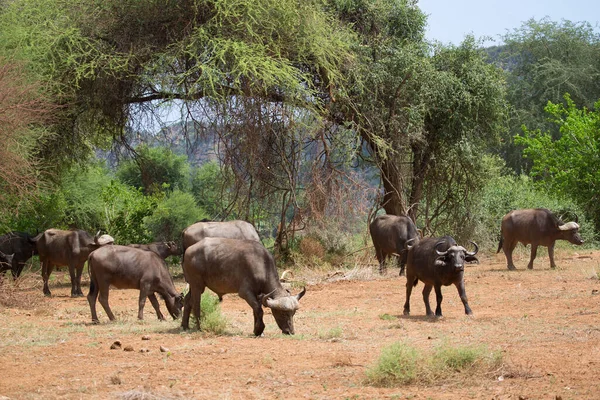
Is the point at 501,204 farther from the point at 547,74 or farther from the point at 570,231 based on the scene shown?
the point at 547,74

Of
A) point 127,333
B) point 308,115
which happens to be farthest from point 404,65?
point 127,333

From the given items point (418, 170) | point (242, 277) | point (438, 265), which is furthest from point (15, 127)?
point (418, 170)

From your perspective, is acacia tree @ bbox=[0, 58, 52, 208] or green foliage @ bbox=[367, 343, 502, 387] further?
acacia tree @ bbox=[0, 58, 52, 208]

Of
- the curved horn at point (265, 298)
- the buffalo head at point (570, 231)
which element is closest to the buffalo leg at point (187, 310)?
the curved horn at point (265, 298)

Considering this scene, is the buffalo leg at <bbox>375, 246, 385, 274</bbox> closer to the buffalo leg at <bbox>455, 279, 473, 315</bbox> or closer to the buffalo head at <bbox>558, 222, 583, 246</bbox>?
the buffalo head at <bbox>558, 222, 583, 246</bbox>

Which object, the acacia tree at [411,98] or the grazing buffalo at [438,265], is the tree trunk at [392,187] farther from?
the grazing buffalo at [438,265]

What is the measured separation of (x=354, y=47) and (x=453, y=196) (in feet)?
19.0

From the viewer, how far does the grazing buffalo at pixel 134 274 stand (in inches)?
537

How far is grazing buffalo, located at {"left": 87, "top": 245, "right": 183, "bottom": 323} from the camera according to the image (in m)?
13.6

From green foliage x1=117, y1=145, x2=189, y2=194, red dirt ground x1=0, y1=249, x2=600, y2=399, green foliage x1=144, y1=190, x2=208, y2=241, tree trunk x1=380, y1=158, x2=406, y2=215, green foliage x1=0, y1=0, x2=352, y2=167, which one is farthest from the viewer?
green foliage x1=117, y1=145, x2=189, y2=194

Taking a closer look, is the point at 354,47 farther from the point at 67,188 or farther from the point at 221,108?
the point at 67,188

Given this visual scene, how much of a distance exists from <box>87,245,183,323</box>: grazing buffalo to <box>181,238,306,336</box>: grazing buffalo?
1.44 meters

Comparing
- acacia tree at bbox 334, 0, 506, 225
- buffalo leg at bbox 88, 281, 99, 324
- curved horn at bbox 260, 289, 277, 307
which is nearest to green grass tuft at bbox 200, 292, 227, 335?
curved horn at bbox 260, 289, 277, 307

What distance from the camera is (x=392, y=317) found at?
13.5 metres
